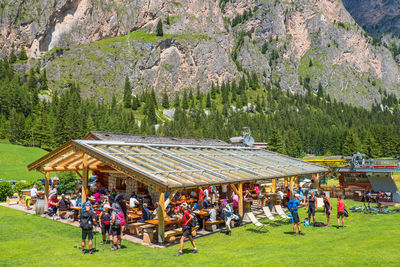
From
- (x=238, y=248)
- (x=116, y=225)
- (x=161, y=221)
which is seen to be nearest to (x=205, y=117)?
(x=161, y=221)

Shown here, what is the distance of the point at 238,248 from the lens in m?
11.5

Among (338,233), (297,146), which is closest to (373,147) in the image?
(297,146)

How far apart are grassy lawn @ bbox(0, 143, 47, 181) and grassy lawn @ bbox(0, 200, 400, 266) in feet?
85.1

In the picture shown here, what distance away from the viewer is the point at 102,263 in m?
9.62

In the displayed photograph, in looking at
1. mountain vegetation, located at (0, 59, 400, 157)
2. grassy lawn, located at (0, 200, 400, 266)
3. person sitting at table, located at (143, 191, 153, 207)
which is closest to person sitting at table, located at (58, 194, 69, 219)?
grassy lawn, located at (0, 200, 400, 266)

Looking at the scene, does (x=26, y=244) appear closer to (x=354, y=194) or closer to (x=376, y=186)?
(x=354, y=194)

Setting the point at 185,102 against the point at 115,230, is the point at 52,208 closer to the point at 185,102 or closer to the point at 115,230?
the point at 115,230

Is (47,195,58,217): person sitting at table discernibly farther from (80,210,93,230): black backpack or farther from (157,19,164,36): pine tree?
(157,19,164,36): pine tree

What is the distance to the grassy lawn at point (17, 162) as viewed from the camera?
3881 cm

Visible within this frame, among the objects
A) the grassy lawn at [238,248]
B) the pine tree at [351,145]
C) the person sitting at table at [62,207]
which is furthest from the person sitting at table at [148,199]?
the pine tree at [351,145]

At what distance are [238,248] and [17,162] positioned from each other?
48.1 meters

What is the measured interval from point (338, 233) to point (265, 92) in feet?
587

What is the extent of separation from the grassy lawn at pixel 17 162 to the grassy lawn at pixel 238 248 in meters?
25.9

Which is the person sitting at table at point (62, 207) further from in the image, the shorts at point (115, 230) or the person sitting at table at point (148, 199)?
the shorts at point (115, 230)
